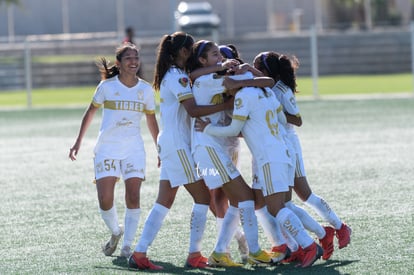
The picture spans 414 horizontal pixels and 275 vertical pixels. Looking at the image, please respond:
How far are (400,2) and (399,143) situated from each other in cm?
4684

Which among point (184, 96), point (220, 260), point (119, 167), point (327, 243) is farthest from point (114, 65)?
point (327, 243)

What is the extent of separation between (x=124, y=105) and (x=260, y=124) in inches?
55.9

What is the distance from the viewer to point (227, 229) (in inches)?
310

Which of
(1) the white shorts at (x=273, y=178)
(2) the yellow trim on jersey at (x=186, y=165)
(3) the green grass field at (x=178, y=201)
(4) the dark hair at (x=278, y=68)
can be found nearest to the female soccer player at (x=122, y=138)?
(3) the green grass field at (x=178, y=201)

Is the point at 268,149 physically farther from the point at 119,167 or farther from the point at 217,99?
the point at 119,167

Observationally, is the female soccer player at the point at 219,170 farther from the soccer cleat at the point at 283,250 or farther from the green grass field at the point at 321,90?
the green grass field at the point at 321,90

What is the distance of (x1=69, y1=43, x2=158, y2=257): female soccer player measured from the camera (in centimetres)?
849

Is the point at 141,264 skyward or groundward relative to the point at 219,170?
groundward

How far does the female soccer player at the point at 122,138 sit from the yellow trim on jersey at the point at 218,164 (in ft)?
3.07

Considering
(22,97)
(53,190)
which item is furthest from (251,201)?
(22,97)

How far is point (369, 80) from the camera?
3641cm

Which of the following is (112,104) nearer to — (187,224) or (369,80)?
(187,224)

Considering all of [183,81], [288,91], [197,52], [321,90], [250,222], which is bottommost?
[321,90]

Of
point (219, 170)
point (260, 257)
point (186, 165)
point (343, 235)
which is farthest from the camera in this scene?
point (343, 235)
